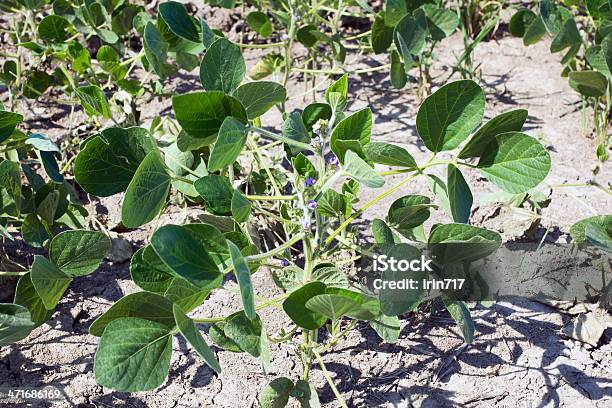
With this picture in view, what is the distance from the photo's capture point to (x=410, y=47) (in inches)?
73.1

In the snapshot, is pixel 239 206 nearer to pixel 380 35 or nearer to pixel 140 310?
pixel 140 310

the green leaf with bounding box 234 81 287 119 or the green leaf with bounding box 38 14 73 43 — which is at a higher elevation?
the green leaf with bounding box 234 81 287 119

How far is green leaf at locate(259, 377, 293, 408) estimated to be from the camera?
1.24 metres

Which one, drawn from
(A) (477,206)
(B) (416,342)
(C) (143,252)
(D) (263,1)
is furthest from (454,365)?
(D) (263,1)

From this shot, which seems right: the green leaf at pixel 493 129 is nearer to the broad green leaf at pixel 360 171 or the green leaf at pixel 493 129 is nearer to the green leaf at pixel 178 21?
the broad green leaf at pixel 360 171

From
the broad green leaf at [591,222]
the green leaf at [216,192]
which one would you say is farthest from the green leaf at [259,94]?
the broad green leaf at [591,222]

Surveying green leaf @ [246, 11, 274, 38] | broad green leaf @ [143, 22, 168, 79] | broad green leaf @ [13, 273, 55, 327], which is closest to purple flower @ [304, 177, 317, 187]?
broad green leaf @ [13, 273, 55, 327]

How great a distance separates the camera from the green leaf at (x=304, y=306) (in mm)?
1031

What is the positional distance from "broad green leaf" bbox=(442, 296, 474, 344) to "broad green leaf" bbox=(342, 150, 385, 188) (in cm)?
31

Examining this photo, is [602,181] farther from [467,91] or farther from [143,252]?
[143,252]

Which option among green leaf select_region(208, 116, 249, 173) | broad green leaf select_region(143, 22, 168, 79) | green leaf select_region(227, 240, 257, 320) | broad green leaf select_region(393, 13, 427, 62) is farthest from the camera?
broad green leaf select_region(393, 13, 427, 62)

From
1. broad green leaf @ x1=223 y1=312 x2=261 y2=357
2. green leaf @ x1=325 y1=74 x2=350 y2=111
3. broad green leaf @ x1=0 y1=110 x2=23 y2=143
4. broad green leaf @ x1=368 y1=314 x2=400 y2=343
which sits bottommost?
broad green leaf @ x1=368 y1=314 x2=400 y2=343

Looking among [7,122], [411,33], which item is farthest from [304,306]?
[411,33]

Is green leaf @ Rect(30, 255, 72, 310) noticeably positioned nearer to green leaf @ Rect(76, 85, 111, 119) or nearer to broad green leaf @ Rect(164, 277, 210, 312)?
broad green leaf @ Rect(164, 277, 210, 312)
